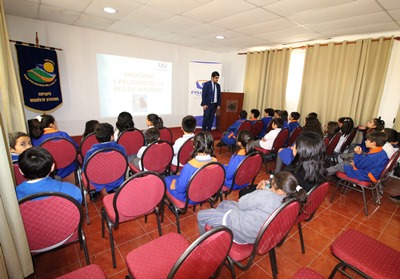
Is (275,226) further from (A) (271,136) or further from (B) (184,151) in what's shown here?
(A) (271,136)

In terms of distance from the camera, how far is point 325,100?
492 cm

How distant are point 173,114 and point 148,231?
5112 millimetres

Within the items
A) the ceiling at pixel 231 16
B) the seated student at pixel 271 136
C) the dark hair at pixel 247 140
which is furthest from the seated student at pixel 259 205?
the ceiling at pixel 231 16

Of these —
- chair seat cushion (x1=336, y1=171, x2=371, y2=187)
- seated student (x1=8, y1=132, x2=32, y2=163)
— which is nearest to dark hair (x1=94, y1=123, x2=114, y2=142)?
seated student (x1=8, y1=132, x2=32, y2=163)

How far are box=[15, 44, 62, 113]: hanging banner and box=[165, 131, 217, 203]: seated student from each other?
4058 mm

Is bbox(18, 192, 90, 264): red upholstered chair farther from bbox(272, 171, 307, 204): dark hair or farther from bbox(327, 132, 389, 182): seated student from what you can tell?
bbox(327, 132, 389, 182): seated student

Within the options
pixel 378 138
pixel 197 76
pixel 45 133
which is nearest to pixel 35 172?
pixel 45 133

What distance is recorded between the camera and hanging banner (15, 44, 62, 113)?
3963 mm

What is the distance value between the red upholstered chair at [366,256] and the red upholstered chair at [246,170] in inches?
36.3

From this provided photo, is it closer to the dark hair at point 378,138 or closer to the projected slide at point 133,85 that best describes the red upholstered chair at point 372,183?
the dark hair at point 378,138

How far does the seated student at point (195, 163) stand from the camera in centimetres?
180

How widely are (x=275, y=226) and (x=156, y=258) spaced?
2.47 ft

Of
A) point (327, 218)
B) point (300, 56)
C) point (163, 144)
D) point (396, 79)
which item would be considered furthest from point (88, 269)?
point (300, 56)

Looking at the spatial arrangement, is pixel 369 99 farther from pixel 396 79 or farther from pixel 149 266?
pixel 149 266
